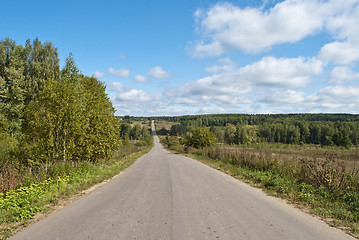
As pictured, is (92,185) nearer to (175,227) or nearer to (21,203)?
(21,203)

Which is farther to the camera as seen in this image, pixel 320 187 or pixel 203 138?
pixel 203 138

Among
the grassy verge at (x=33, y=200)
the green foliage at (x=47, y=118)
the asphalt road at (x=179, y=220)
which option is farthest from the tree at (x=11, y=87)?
the asphalt road at (x=179, y=220)

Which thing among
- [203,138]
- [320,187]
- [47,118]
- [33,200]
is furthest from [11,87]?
[320,187]

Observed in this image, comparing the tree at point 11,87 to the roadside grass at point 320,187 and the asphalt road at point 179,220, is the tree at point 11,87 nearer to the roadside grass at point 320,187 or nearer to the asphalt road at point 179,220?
the asphalt road at point 179,220

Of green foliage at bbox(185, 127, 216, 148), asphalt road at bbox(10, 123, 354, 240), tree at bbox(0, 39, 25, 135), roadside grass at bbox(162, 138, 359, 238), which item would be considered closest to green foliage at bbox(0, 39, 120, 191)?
tree at bbox(0, 39, 25, 135)

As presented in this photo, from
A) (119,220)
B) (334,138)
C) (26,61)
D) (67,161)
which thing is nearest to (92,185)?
(67,161)

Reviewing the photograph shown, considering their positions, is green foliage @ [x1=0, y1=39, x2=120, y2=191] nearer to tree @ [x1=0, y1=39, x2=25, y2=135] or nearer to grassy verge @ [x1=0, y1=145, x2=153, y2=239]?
tree @ [x1=0, y1=39, x2=25, y2=135]

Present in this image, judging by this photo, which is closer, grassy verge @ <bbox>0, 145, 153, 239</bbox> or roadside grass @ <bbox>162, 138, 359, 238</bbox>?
grassy verge @ <bbox>0, 145, 153, 239</bbox>

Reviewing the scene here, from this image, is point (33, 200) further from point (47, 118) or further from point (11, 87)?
point (11, 87)

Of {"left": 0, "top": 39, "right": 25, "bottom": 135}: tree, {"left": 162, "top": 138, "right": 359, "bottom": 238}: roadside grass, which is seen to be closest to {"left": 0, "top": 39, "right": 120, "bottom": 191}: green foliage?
{"left": 0, "top": 39, "right": 25, "bottom": 135}: tree

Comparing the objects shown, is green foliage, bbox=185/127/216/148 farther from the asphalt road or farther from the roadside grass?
the asphalt road

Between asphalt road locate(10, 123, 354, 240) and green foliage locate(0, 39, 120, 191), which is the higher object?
green foliage locate(0, 39, 120, 191)

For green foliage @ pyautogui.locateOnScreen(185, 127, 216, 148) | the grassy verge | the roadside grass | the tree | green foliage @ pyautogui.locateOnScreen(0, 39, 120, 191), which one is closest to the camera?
the grassy verge

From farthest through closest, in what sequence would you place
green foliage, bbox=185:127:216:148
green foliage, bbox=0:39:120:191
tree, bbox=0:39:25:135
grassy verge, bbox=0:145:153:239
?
1. green foliage, bbox=185:127:216:148
2. tree, bbox=0:39:25:135
3. green foliage, bbox=0:39:120:191
4. grassy verge, bbox=0:145:153:239
